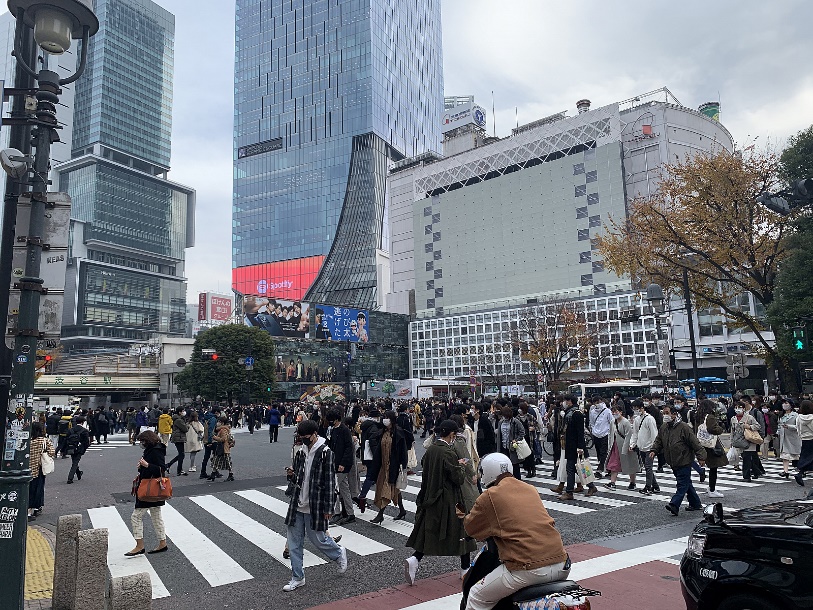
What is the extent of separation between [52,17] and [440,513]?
18.9 ft

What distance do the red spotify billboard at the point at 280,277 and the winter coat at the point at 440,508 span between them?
364 feet

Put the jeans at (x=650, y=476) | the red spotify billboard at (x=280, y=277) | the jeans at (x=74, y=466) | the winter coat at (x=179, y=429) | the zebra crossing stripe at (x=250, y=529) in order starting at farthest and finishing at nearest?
the red spotify billboard at (x=280, y=277) < the winter coat at (x=179, y=429) < the jeans at (x=74, y=466) < the jeans at (x=650, y=476) < the zebra crossing stripe at (x=250, y=529)

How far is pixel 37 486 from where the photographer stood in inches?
407

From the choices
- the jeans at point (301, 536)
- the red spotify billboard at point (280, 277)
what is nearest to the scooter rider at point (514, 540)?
the jeans at point (301, 536)

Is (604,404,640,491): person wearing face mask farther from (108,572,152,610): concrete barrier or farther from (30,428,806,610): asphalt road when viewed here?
(108,572,152,610): concrete barrier

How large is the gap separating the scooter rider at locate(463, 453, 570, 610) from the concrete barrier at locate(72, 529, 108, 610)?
11.9 ft

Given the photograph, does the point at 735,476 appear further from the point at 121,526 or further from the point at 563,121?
the point at 563,121

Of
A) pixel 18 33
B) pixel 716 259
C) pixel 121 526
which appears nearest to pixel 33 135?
pixel 18 33

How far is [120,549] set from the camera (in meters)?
7.75

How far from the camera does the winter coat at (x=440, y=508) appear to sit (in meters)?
5.85

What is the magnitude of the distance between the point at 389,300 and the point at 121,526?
8440 cm

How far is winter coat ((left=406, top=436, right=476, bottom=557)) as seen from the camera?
5852mm

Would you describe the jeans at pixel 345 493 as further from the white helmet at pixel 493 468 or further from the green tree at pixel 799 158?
the green tree at pixel 799 158

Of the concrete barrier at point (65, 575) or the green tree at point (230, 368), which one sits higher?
the green tree at point (230, 368)
